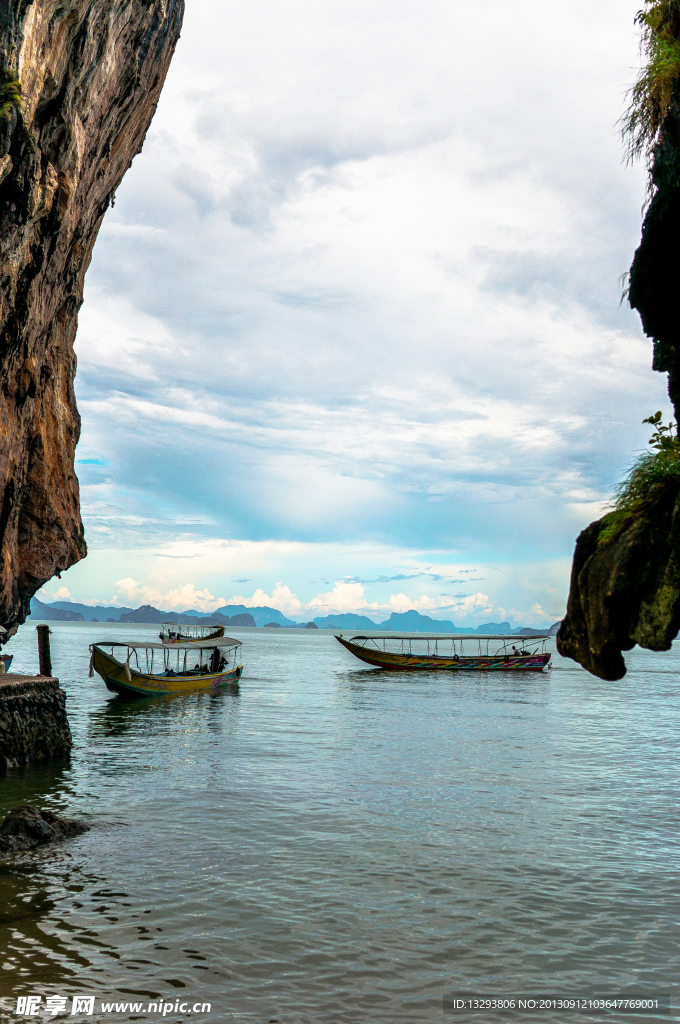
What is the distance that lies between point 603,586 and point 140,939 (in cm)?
880

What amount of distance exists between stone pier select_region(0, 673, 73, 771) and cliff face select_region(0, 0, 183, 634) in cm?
1138

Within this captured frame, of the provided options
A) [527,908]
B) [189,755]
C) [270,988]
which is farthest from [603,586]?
[189,755]

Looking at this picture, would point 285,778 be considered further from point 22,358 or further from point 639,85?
point 22,358

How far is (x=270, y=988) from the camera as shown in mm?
9195

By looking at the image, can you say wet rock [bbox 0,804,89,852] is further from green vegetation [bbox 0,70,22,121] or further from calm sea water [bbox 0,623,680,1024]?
green vegetation [bbox 0,70,22,121]

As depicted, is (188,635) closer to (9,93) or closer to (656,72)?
(9,93)

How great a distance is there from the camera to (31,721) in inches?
899

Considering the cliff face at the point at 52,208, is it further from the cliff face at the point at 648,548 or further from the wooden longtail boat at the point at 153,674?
the cliff face at the point at 648,548

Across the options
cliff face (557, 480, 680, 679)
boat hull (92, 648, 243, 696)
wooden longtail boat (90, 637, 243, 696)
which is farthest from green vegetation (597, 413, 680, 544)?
boat hull (92, 648, 243, 696)

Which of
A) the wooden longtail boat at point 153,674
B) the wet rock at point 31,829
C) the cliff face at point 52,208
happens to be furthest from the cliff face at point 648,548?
the wooden longtail boat at point 153,674

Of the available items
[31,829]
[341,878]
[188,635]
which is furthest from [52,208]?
[188,635]

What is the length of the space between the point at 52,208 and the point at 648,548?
2907cm

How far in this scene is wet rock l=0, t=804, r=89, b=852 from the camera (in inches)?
560

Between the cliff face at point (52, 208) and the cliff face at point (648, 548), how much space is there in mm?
21001
